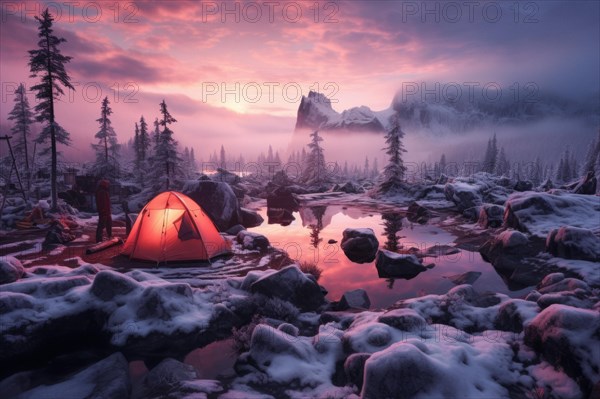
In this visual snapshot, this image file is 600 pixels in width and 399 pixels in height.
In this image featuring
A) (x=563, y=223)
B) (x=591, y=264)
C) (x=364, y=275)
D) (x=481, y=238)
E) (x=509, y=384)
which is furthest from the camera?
(x=481, y=238)

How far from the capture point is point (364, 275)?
1184 centimetres

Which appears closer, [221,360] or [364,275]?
[221,360]

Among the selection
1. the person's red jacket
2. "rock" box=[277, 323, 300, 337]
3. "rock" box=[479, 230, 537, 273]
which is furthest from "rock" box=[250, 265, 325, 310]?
the person's red jacket

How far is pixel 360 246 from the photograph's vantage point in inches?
588

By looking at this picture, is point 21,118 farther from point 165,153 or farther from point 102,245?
point 102,245

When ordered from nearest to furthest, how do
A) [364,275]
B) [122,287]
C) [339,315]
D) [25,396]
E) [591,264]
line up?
[25,396] → [122,287] → [339,315] → [591,264] → [364,275]

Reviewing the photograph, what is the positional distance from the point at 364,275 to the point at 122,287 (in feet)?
25.7

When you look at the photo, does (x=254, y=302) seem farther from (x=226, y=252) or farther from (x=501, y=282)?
(x=501, y=282)

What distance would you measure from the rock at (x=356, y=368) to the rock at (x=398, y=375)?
1.69 ft

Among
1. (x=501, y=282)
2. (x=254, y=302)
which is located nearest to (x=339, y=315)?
(x=254, y=302)

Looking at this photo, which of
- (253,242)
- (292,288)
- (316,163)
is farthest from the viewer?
(316,163)

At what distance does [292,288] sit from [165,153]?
29884mm

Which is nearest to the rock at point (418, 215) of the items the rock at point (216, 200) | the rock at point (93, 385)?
the rock at point (216, 200)

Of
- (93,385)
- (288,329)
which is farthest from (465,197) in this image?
(93,385)
